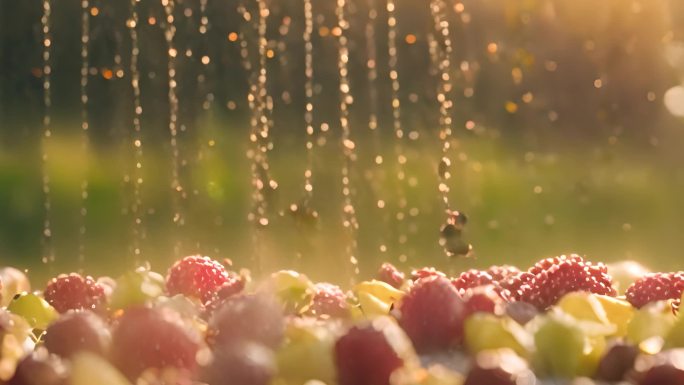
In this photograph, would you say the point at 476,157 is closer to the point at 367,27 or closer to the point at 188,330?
the point at 367,27

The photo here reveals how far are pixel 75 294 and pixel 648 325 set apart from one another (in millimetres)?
1560

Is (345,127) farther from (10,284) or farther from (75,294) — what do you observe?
(75,294)

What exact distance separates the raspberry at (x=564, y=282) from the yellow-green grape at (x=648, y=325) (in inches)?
21.6

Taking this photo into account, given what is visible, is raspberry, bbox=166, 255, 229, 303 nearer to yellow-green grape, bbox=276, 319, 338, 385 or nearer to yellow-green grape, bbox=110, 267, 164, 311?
yellow-green grape, bbox=110, 267, 164, 311

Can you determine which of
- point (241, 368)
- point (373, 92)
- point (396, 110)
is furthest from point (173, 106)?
point (241, 368)

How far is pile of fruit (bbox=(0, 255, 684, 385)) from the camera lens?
1893 mm

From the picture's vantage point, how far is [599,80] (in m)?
15.4

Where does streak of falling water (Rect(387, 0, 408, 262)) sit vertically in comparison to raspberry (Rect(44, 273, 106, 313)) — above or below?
above

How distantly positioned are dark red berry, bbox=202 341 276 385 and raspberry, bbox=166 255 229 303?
1263mm

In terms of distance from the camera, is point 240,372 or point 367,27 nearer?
point 240,372

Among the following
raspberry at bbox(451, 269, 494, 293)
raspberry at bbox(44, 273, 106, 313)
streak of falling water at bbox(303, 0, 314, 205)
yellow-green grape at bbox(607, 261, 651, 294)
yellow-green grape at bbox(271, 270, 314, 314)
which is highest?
streak of falling water at bbox(303, 0, 314, 205)

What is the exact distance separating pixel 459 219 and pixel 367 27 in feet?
39.7

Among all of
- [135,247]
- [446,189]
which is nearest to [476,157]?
[446,189]

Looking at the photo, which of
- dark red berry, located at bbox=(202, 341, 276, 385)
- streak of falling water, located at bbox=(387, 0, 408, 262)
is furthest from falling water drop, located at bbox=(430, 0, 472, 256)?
dark red berry, located at bbox=(202, 341, 276, 385)
